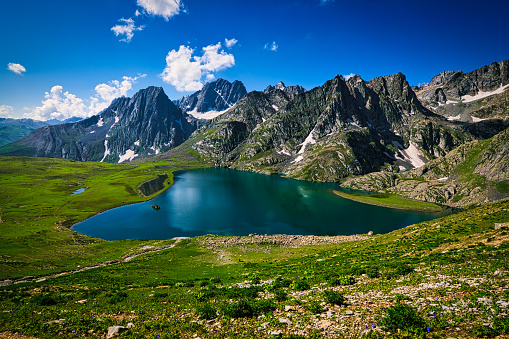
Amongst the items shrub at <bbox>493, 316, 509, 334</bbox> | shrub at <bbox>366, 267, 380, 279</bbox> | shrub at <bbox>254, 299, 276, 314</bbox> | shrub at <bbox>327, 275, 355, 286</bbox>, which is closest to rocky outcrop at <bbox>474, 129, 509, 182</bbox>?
shrub at <bbox>366, 267, 380, 279</bbox>

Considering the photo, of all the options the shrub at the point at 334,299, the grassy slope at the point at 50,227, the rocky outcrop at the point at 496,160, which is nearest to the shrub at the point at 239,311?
the shrub at the point at 334,299

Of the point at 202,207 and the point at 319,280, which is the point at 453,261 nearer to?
the point at 319,280

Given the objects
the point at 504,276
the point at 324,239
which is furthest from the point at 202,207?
the point at 504,276

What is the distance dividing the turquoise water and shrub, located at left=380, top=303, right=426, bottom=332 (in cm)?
7565

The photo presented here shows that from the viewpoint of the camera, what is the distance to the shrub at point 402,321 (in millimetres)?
9445

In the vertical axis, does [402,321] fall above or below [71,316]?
above

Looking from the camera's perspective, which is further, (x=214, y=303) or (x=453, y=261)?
(x=453, y=261)

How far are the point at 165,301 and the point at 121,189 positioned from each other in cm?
18470

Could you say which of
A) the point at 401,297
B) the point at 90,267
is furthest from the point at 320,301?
the point at 90,267

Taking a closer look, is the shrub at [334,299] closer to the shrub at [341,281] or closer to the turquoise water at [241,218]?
the shrub at [341,281]

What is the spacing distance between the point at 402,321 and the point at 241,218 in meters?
95.9

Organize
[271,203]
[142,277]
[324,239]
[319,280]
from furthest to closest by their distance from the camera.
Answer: [271,203] → [324,239] → [142,277] → [319,280]

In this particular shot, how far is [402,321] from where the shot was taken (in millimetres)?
9570

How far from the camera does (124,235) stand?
83.6 metres
